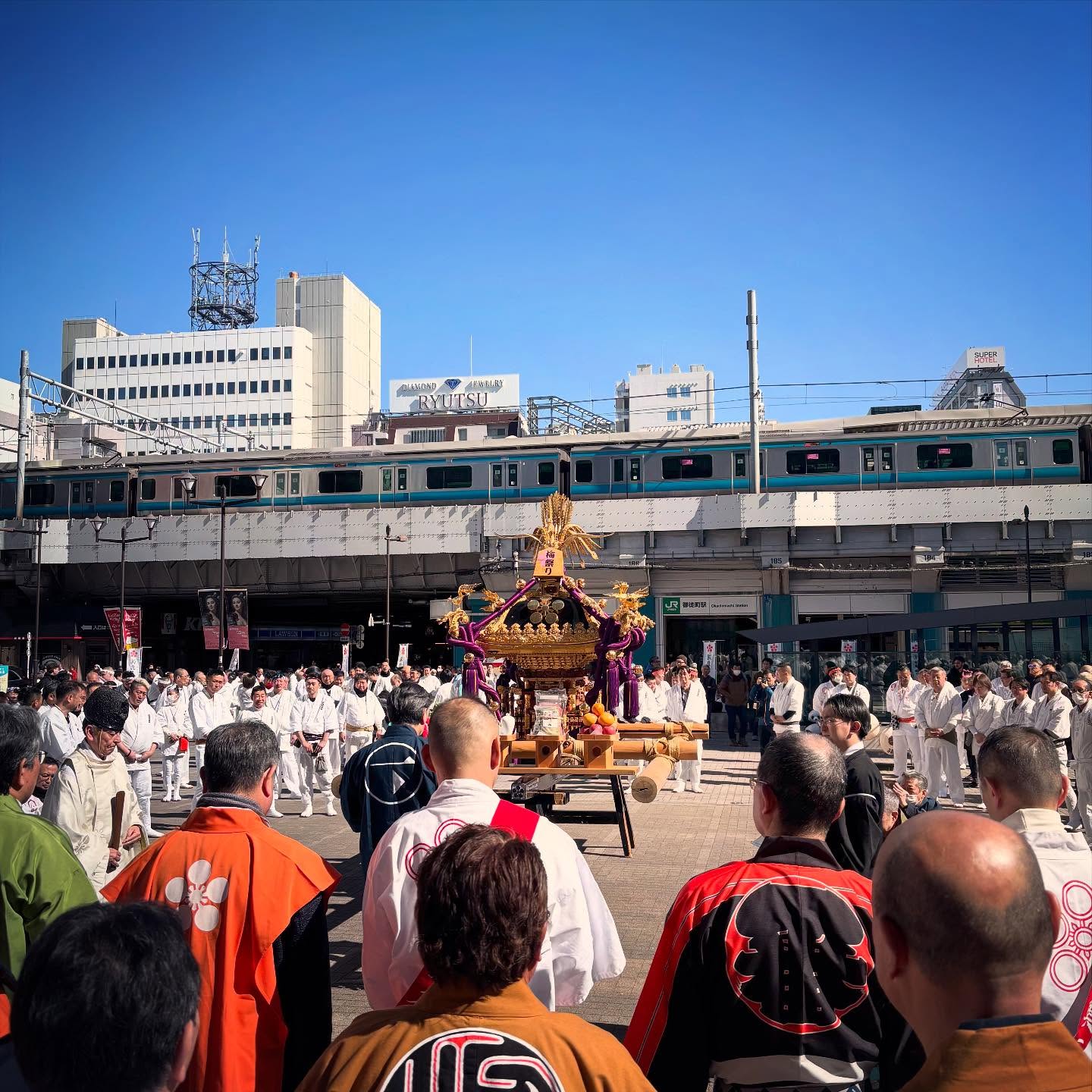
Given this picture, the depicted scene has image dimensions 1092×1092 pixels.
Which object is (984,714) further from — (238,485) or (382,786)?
(238,485)

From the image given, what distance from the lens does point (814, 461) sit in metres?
34.0

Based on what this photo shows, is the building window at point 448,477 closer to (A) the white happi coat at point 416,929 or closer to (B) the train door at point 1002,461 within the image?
(B) the train door at point 1002,461

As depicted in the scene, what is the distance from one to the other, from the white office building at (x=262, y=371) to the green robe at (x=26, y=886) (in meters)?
79.2

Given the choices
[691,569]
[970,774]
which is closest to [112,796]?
[970,774]

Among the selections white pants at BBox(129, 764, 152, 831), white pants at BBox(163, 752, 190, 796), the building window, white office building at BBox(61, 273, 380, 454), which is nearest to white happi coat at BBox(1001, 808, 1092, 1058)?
white pants at BBox(129, 764, 152, 831)

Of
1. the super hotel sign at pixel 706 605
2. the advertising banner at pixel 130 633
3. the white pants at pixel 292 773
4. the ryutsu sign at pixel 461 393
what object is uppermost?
the ryutsu sign at pixel 461 393

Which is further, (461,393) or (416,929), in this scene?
(461,393)

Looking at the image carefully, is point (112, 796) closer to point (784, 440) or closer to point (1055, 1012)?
point (1055, 1012)

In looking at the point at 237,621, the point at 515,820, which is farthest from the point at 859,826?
the point at 237,621

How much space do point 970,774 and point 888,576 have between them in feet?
63.0

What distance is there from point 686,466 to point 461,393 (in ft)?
132

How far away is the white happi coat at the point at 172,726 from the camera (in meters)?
13.9

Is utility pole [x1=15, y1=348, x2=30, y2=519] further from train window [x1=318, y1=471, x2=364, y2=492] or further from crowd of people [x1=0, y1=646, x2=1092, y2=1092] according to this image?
crowd of people [x1=0, y1=646, x2=1092, y2=1092]

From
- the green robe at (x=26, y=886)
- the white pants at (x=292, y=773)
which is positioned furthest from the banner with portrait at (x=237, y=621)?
the green robe at (x=26, y=886)
